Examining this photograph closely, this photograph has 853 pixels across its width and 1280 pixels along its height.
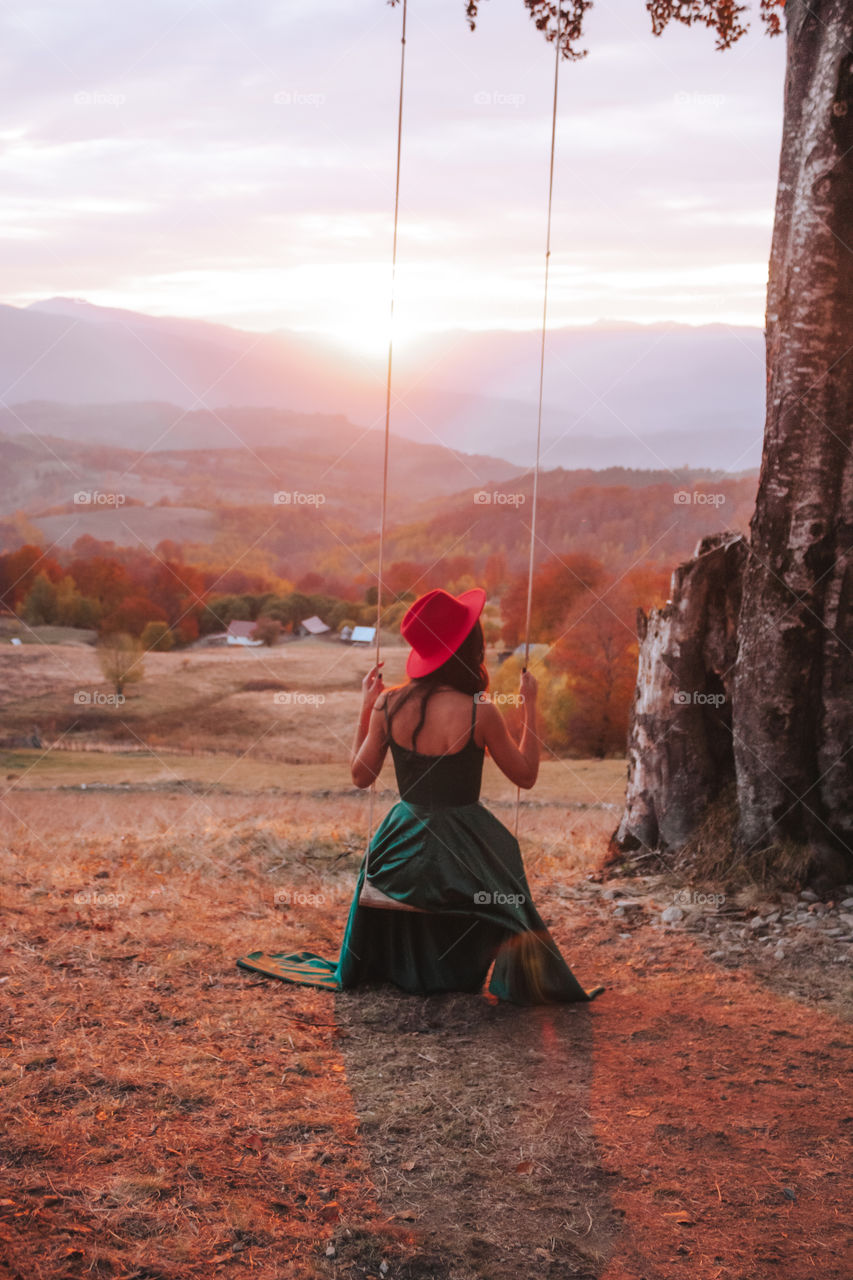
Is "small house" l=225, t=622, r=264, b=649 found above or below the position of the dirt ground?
above

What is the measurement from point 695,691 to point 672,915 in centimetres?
140

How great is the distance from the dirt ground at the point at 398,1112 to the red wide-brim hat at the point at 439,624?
139 cm

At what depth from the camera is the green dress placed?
3.96m

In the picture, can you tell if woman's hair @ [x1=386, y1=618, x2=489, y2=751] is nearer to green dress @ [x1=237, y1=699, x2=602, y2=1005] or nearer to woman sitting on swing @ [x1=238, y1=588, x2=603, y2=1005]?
woman sitting on swing @ [x1=238, y1=588, x2=603, y2=1005]

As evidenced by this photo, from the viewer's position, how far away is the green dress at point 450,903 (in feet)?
13.0

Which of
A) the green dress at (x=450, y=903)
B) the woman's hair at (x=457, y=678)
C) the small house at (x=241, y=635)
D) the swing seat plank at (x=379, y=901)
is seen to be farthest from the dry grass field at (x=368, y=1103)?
the small house at (x=241, y=635)

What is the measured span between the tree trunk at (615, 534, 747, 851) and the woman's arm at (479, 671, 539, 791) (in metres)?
2.41

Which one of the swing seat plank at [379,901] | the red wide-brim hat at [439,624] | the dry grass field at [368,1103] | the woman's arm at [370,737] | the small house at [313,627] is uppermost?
the red wide-brim hat at [439,624]

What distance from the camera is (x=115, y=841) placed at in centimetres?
682

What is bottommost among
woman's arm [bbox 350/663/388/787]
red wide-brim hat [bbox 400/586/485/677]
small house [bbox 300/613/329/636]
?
woman's arm [bbox 350/663/388/787]

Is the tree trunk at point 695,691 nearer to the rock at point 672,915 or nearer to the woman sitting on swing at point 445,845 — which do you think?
Result: the rock at point 672,915

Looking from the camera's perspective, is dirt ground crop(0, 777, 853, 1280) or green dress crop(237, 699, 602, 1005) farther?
green dress crop(237, 699, 602, 1005)

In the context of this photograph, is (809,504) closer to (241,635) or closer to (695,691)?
(695,691)

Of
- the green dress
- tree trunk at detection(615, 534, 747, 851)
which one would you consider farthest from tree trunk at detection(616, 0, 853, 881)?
the green dress
